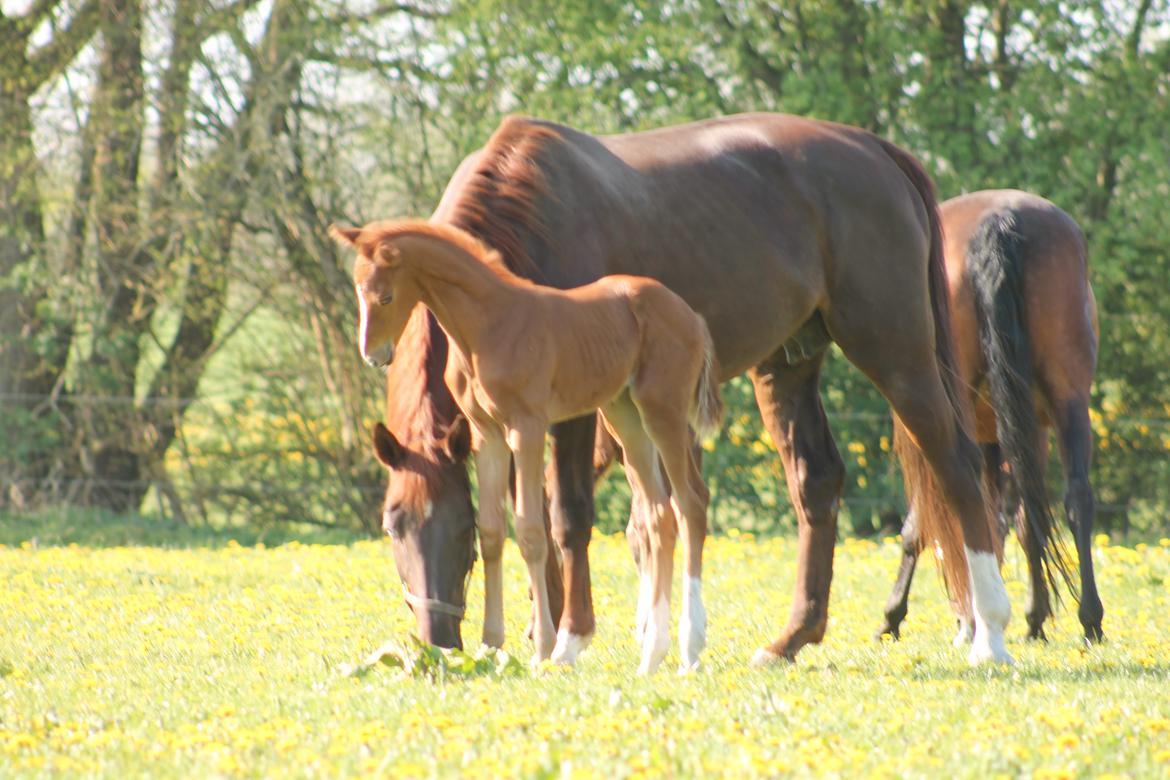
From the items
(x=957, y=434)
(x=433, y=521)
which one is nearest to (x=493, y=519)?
(x=433, y=521)

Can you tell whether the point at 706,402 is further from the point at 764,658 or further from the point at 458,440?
the point at 764,658

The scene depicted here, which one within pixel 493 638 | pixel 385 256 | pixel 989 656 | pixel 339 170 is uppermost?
pixel 339 170

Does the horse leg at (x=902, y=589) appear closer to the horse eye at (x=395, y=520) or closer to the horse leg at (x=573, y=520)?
the horse leg at (x=573, y=520)

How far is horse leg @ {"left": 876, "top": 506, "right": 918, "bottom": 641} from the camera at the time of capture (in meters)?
7.36

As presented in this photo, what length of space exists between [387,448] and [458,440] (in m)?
0.25

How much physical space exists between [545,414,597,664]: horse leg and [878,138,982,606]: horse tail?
1.62m

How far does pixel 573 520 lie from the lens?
5.46 metres

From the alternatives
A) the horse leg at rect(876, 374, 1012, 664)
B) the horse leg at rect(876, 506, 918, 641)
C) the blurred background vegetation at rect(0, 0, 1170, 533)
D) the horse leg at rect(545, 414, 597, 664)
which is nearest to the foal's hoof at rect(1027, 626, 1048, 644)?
the horse leg at rect(876, 506, 918, 641)

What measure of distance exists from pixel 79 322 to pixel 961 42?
29.4 feet

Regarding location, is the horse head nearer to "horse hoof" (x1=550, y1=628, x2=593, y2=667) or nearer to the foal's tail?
"horse hoof" (x1=550, y1=628, x2=593, y2=667)

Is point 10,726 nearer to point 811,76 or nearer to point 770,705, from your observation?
point 770,705

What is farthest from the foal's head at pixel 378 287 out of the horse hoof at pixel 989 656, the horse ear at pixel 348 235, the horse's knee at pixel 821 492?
the horse hoof at pixel 989 656

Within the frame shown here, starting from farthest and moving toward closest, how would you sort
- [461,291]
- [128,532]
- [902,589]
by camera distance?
[128,532], [902,589], [461,291]

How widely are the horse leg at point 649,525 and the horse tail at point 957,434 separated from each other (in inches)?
61.2
